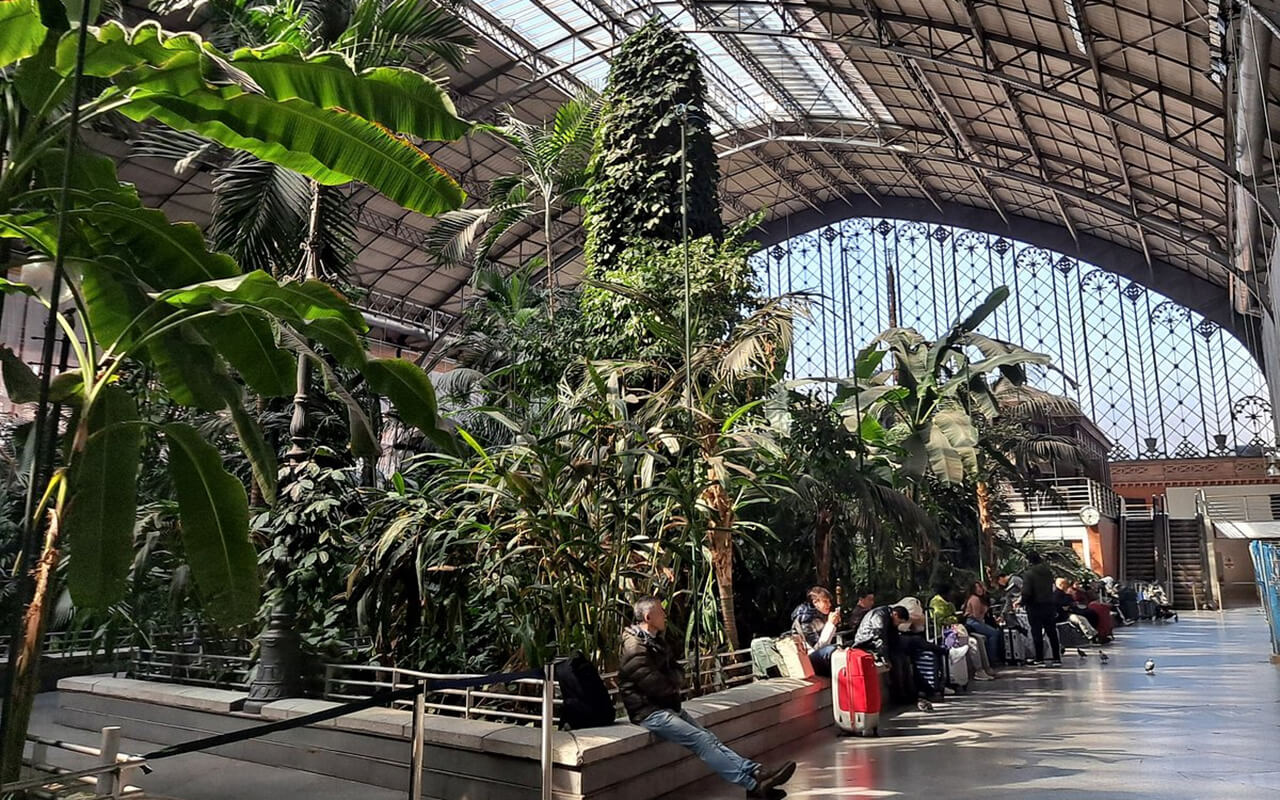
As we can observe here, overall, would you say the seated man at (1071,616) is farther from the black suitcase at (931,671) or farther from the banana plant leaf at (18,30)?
the banana plant leaf at (18,30)

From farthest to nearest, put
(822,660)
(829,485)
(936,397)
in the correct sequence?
(936,397)
(829,485)
(822,660)

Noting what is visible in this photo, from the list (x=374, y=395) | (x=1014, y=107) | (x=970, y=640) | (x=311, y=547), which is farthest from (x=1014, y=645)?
(x=1014, y=107)

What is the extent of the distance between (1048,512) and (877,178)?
12.1 m

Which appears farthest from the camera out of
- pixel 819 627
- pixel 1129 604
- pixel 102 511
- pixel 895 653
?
pixel 1129 604

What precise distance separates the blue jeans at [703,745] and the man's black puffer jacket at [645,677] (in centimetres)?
6

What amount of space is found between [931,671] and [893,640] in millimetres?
784

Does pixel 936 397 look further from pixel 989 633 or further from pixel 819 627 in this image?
pixel 819 627

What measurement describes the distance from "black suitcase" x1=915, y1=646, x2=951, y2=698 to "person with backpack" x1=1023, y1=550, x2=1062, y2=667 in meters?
2.73

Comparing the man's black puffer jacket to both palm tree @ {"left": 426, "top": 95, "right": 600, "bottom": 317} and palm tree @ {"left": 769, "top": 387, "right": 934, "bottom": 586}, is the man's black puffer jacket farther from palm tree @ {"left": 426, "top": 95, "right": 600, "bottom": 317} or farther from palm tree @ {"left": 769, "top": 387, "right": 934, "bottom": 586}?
palm tree @ {"left": 426, "top": 95, "right": 600, "bottom": 317}

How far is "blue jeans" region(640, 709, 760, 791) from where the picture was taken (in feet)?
13.4

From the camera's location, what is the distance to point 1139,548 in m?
24.6

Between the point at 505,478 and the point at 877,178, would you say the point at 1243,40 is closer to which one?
the point at 505,478

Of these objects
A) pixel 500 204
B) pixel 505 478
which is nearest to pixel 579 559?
pixel 505 478

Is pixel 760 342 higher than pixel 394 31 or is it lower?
lower
